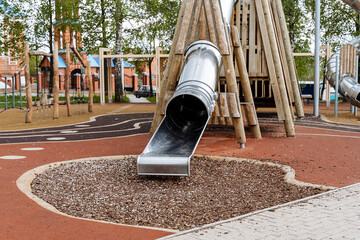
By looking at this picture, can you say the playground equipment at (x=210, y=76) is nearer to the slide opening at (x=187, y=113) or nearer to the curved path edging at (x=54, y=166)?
the slide opening at (x=187, y=113)

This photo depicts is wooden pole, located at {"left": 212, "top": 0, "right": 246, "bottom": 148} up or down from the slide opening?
up

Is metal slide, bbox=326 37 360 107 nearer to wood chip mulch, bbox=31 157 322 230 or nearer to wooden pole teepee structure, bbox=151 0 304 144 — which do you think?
wooden pole teepee structure, bbox=151 0 304 144

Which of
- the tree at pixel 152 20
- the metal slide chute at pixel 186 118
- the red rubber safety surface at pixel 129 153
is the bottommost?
the red rubber safety surface at pixel 129 153

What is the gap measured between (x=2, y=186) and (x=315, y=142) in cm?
734

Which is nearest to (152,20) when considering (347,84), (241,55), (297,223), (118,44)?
(118,44)

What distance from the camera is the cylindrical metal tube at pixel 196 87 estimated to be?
7570 millimetres

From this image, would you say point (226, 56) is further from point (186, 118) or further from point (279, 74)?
point (279, 74)

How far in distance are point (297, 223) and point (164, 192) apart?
6.76 feet

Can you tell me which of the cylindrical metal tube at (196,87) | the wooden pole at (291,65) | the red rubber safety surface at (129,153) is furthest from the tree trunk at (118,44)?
the cylindrical metal tube at (196,87)

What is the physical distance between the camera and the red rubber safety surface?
423cm

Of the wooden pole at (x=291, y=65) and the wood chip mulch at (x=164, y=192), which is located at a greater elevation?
the wooden pole at (x=291, y=65)

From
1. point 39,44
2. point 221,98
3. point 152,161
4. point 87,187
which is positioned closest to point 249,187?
point 152,161

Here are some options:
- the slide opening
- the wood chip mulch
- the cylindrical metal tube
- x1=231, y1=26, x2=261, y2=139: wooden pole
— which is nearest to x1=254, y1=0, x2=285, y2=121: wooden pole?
x1=231, y1=26, x2=261, y2=139: wooden pole

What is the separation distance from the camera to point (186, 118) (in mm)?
8453
